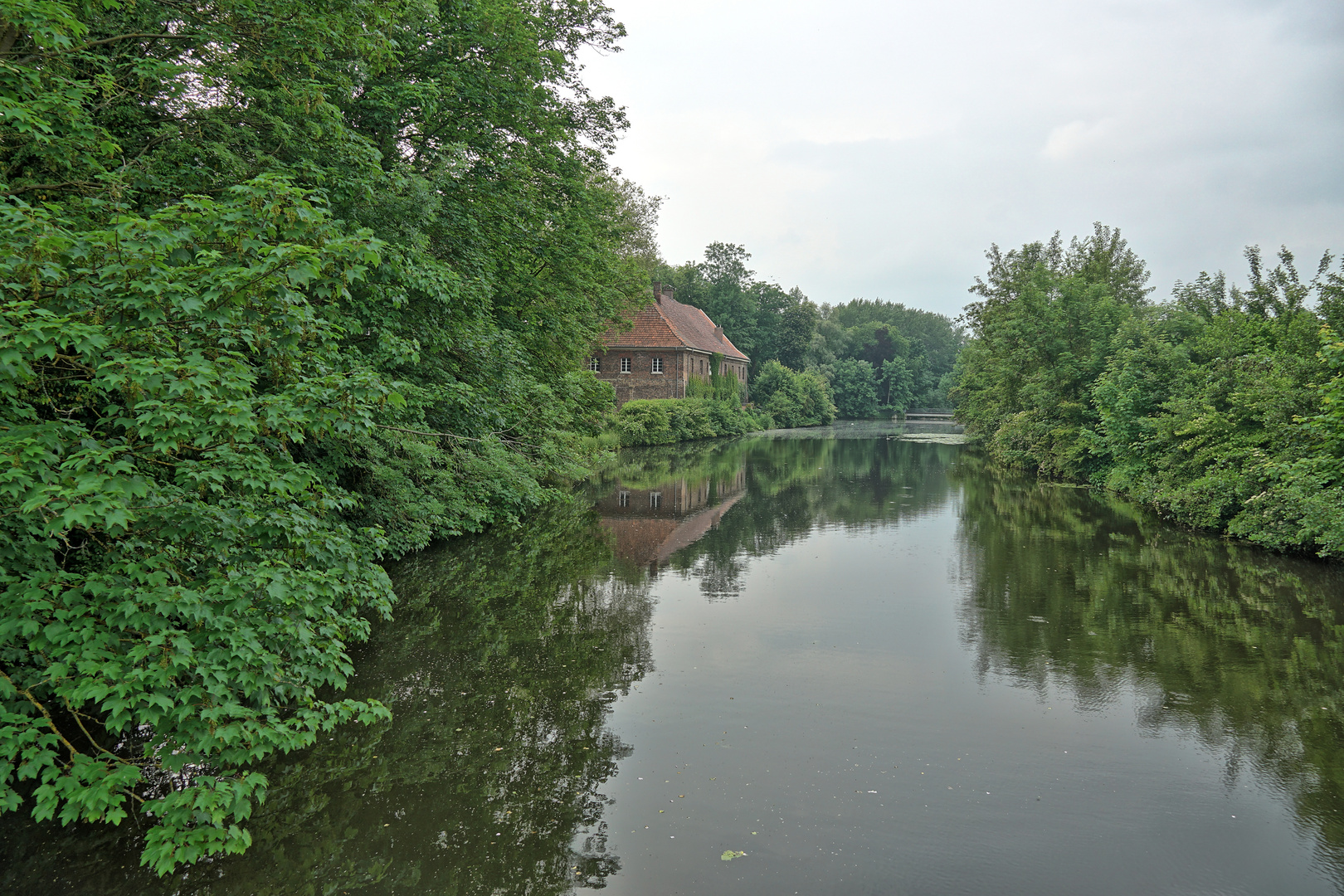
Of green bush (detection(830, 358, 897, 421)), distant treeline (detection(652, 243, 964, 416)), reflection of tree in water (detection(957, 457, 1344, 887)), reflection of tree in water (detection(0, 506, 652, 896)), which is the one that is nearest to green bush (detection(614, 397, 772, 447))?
distant treeline (detection(652, 243, 964, 416))

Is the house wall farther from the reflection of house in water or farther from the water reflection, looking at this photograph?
the reflection of house in water

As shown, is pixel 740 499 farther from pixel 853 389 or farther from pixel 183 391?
pixel 853 389

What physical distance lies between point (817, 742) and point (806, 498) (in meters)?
16.7

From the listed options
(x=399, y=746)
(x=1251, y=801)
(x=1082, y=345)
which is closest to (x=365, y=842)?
(x=399, y=746)

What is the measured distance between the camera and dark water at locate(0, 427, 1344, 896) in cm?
527

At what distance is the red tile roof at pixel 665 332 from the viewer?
1879 inches

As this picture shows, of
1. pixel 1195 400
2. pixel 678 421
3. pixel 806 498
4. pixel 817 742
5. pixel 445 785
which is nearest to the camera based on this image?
pixel 445 785

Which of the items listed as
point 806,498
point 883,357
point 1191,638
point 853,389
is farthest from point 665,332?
point 883,357

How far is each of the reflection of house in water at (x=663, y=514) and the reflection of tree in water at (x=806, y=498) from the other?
0.40 meters

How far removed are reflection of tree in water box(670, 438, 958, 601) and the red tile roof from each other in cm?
891

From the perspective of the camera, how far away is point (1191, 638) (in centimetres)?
1012

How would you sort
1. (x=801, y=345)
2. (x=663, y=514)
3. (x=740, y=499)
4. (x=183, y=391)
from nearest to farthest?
(x=183, y=391) < (x=663, y=514) < (x=740, y=499) < (x=801, y=345)

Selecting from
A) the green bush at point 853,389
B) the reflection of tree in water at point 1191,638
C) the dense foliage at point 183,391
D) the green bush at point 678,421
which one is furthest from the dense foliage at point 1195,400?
→ the green bush at point 853,389

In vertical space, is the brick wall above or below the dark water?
above
